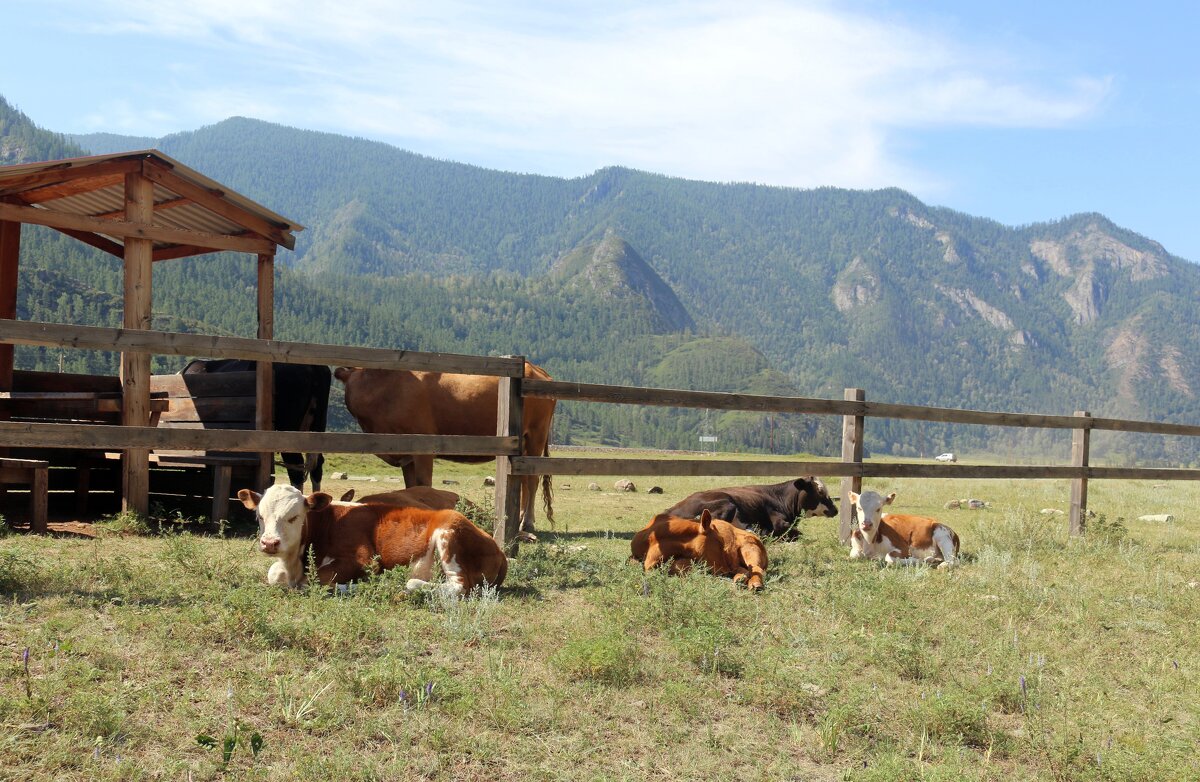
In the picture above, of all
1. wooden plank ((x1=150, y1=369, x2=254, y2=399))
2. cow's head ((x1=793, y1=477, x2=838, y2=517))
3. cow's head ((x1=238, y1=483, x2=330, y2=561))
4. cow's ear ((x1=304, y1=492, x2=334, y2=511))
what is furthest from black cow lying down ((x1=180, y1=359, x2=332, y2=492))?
cow's head ((x1=793, y1=477, x2=838, y2=517))

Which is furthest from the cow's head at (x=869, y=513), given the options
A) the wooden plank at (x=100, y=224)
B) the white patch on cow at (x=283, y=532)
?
the wooden plank at (x=100, y=224)

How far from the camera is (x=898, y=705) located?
5.49 m

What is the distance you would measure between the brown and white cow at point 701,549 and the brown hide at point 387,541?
164 centimetres

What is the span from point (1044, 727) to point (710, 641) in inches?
75.7

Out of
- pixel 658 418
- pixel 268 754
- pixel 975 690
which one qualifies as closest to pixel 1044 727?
pixel 975 690

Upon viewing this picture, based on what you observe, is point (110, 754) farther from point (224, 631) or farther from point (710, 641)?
point (710, 641)

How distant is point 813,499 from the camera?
13.7 metres

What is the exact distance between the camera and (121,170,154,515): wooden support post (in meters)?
10.4

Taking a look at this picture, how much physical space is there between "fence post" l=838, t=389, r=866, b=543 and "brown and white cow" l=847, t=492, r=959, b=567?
30 centimetres

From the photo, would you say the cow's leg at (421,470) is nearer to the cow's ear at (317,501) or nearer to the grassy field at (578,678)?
the grassy field at (578,678)

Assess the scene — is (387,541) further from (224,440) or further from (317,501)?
(224,440)

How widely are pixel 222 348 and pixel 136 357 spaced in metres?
3.99

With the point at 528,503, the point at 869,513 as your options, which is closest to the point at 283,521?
the point at 528,503

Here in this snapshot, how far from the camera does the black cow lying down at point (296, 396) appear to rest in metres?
13.3
